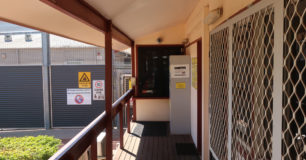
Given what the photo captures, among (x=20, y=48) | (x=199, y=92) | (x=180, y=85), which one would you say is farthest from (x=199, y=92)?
(x=20, y=48)

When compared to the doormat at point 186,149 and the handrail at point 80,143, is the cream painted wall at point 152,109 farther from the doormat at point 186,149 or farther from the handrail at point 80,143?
the handrail at point 80,143

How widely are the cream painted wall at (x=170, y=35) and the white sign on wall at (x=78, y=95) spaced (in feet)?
13.6

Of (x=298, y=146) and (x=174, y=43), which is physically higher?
(x=174, y=43)

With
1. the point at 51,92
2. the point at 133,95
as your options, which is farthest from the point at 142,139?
the point at 51,92

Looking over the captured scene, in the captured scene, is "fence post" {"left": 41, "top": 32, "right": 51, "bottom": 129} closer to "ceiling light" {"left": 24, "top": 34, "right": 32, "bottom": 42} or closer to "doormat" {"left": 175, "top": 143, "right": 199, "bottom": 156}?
"ceiling light" {"left": 24, "top": 34, "right": 32, "bottom": 42}

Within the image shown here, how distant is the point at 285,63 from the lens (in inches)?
41.4

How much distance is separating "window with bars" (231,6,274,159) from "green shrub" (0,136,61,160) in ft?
11.1

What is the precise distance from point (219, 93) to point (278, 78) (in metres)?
1.19

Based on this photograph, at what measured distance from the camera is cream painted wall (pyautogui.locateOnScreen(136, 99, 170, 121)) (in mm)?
5848

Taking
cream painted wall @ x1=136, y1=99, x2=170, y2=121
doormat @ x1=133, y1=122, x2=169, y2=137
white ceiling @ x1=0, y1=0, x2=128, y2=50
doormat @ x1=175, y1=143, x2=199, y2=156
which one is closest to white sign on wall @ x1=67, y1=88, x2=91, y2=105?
cream painted wall @ x1=136, y1=99, x2=170, y2=121

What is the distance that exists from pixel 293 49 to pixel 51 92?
8.88 metres

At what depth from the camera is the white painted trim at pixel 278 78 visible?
1.06 m

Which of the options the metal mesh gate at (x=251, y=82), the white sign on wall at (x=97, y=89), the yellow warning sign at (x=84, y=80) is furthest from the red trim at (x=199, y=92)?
the yellow warning sign at (x=84, y=80)

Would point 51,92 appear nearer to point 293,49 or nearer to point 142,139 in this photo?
point 142,139
